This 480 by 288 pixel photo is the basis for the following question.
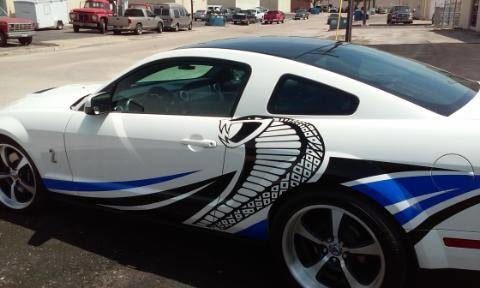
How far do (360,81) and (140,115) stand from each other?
1.53m

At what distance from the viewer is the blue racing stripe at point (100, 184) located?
3.50 metres

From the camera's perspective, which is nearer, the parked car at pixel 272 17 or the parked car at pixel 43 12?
the parked car at pixel 43 12

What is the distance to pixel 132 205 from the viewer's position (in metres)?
3.70

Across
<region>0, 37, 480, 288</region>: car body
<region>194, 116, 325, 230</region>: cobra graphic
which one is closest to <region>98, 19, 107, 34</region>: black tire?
<region>0, 37, 480, 288</region>: car body

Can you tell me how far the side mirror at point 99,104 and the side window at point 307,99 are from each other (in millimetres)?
1268

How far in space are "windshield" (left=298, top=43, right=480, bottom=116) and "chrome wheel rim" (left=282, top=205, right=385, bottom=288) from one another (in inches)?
31.3

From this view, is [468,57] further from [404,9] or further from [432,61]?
[404,9]

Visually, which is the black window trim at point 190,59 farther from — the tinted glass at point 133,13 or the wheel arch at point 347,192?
the tinted glass at point 133,13

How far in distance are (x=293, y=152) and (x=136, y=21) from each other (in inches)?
1346

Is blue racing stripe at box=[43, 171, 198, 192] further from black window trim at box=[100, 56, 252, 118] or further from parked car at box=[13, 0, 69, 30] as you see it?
parked car at box=[13, 0, 69, 30]

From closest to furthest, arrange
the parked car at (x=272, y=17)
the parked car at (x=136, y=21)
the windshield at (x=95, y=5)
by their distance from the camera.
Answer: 1. the parked car at (x=136, y=21)
2. the windshield at (x=95, y=5)
3. the parked car at (x=272, y=17)

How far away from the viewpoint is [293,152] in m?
2.96

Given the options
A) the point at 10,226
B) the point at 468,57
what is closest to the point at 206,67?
the point at 10,226

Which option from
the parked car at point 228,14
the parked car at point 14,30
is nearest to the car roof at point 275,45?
the parked car at point 14,30
